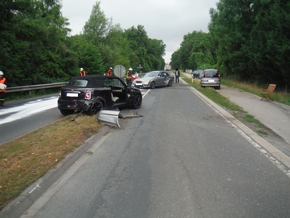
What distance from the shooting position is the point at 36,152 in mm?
6926

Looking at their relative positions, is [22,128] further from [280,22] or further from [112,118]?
[280,22]

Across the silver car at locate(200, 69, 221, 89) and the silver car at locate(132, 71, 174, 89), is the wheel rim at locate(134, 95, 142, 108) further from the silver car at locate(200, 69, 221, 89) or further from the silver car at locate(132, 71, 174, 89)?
the silver car at locate(200, 69, 221, 89)

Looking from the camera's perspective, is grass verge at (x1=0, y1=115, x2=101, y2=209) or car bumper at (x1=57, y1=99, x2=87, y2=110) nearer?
grass verge at (x1=0, y1=115, x2=101, y2=209)

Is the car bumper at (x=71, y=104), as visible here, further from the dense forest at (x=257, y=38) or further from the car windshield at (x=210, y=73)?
the car windshield at (x=210, y=73)

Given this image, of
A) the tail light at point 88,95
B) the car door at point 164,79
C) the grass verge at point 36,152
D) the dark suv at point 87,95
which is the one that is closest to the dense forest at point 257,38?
the car door at point 164,79

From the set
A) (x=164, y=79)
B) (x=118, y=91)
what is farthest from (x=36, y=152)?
(x=164, y=79)

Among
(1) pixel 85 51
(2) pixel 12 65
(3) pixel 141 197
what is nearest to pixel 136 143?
(3) pixel 141 197

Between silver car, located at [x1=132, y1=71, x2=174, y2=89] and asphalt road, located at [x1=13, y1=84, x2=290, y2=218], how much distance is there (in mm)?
20862

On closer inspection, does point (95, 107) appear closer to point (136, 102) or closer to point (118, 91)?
point (118, 91)

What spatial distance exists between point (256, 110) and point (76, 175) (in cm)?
1116

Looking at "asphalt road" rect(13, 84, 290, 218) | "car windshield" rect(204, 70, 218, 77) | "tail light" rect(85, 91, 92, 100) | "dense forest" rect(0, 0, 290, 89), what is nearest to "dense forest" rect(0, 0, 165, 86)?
"dense forest" rect(0, 0, 290, 89)

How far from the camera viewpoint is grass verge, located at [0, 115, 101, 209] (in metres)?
5.12

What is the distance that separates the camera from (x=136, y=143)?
328 inches

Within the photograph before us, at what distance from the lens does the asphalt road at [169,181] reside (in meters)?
4.48
